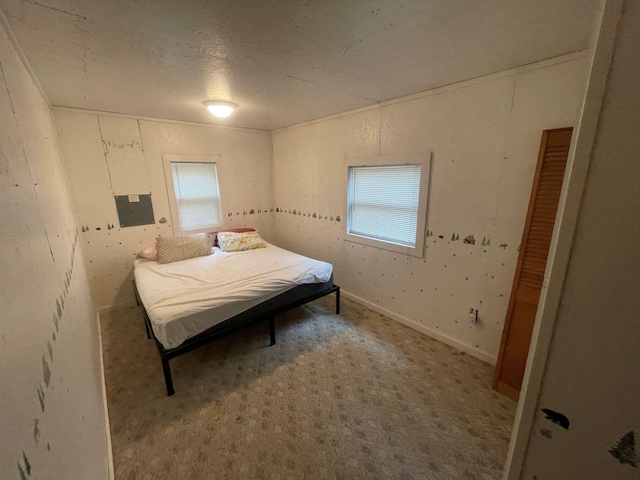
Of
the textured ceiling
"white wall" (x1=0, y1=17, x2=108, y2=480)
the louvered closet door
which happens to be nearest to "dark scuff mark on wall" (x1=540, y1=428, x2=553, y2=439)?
"white wall" (x1=0, y1=17, x2=108, y2=480)

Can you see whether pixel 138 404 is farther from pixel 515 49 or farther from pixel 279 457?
pixel 515 49

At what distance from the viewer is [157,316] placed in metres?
1.82

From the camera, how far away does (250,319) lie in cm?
222

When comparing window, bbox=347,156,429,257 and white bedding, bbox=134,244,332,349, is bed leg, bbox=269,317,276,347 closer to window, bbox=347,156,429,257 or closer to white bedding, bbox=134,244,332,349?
white bedding, bbox=134,244,332,349

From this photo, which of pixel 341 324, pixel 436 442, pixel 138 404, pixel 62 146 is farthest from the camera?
pixel 341 324

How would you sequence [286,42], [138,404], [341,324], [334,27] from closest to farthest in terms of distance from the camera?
[334,27], [286,42], [138,404], [341,324]

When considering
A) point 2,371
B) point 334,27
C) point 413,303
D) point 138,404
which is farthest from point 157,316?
point 413,303

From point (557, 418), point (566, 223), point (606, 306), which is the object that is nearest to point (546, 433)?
point (557, 418)

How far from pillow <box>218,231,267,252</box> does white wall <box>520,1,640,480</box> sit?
3.32 metres

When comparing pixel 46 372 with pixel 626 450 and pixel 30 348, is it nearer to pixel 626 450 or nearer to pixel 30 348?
pixel 30 348

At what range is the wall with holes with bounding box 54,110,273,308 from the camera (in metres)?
2.69

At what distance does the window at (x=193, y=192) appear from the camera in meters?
3.28

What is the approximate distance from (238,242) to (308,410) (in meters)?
2.36

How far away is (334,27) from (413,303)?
2.40 meters
